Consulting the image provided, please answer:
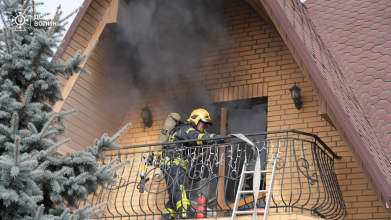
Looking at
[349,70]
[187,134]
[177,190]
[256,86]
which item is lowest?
[177,190]

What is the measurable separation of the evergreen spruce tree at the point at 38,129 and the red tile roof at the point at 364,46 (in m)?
4.28

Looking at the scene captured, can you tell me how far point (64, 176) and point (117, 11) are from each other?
12.5 ft

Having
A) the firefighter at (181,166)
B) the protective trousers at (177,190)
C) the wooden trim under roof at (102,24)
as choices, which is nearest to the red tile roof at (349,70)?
the firefighter at (181,166)

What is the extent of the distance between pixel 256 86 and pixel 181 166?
2.10 m

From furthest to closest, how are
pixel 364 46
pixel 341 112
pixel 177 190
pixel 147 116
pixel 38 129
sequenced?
1. pixel 147 116
2. pixel 364 46
3. pixel 177 190
4. pixel 341 112
5. pixel 38 129

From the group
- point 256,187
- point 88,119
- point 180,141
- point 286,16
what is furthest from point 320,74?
point 88,119

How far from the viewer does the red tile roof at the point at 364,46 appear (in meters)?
7.21

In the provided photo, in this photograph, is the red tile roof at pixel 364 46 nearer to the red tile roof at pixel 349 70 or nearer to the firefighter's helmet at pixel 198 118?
the red tile roof at pixel 349 70

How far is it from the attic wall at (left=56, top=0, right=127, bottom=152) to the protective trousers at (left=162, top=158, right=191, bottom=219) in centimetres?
192

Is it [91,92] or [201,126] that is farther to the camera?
[91,92]

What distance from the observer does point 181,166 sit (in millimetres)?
7051

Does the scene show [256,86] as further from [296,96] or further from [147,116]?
[147,116]

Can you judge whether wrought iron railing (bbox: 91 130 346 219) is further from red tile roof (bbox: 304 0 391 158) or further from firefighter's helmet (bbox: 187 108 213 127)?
red tile roof (bbox: 304 0 391 158)

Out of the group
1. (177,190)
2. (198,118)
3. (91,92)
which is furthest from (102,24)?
(177,190)
